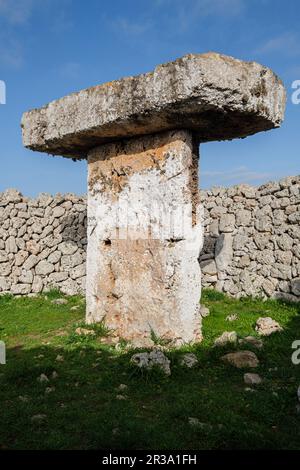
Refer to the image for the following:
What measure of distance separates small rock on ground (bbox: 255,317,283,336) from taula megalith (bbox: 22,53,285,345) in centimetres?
105

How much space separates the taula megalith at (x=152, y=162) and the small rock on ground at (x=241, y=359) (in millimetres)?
834

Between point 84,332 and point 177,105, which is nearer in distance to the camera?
point 177,105

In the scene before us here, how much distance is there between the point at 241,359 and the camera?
17.6 ft

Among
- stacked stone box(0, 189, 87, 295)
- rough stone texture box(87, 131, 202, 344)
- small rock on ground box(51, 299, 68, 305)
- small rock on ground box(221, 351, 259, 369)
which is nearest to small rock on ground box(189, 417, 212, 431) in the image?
small rock on ground box(221, 351, 259, 369)

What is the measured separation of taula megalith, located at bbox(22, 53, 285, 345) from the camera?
538 centimetres

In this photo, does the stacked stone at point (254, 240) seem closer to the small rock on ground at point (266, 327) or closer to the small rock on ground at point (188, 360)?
the small rock on ground at point (266, 327)

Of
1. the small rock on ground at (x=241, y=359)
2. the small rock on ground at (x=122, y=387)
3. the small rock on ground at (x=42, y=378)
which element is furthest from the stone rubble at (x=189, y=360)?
the small rock on ground at (x=42, y=378)

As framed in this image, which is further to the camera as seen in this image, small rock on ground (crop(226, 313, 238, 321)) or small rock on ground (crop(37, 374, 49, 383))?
small rock on ground (crop(226, 313, 238, 321))

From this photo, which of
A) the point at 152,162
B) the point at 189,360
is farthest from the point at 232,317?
the point at 152,162

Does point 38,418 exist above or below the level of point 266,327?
below

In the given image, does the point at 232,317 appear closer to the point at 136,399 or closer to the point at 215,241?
the point at 215,241

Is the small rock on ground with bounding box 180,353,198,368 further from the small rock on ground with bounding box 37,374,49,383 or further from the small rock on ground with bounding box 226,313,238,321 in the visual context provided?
the small rock on ground with bounding box 226,313,238,321

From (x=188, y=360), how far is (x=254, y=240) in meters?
4.94

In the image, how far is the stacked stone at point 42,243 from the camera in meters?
10.6
